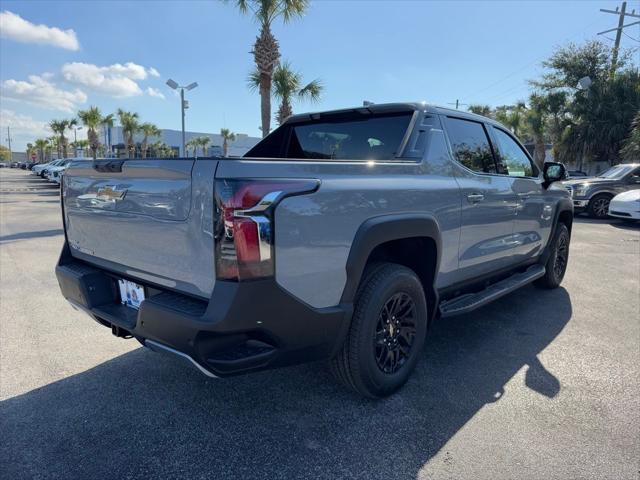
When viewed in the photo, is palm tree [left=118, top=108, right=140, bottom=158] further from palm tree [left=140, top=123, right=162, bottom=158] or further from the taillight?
the taillight

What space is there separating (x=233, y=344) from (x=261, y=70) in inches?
635

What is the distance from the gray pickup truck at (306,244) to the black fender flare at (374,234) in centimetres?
1

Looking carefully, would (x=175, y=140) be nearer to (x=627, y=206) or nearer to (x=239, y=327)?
(x=627, y=206)

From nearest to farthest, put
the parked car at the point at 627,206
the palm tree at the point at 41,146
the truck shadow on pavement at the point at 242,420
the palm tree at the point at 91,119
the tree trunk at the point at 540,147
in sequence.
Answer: the truck shadow on pavement at the point at 242,420 → the parked car at the point at 627,206 → the tree trunk at the point at 540,147 → the palm tree at the point at 91,119 → the palm tree at the point at 41,146

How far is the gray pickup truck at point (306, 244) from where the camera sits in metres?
2.05

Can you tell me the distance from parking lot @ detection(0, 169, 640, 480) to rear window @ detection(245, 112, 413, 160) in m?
1.72

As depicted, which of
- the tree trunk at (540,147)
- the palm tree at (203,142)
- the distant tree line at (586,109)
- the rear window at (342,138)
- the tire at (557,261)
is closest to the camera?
the rear window at (342,138)

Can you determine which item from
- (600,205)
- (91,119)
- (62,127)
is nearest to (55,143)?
(62,127)

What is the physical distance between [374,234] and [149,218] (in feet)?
4.03

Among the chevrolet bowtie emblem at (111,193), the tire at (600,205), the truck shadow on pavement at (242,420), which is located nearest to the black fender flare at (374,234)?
the truck shadow on pavement at (242,420)

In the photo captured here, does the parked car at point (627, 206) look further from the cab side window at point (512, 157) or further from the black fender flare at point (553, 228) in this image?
the cab side window at point (512, 157)

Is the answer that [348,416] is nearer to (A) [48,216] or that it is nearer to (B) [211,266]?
(B) [211,266]

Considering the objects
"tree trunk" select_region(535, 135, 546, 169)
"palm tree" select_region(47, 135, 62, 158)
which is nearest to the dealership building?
"palm tree" select_region(47, 135, 62, 158)

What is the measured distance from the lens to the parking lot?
228 cm
